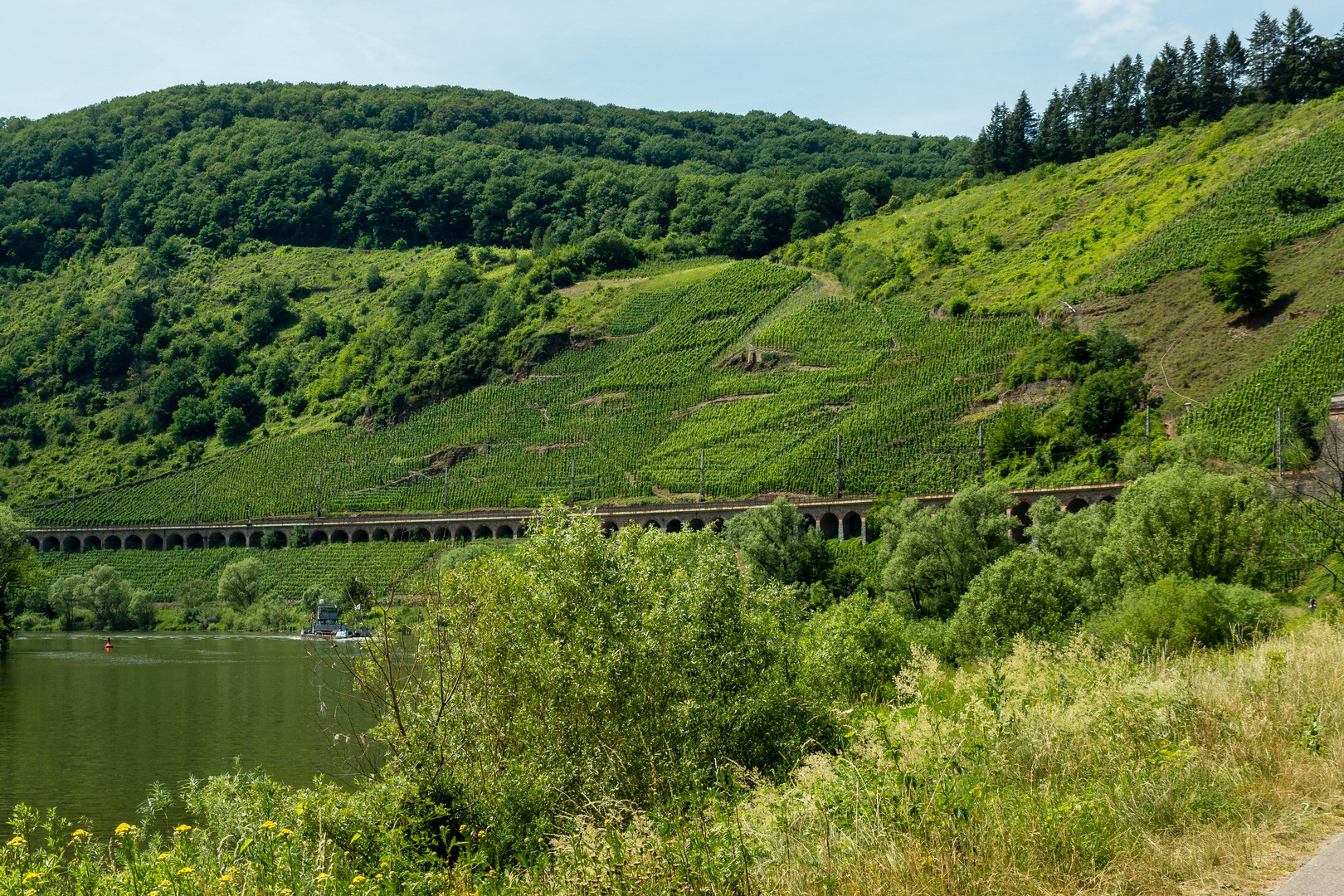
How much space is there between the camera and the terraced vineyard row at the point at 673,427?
83.4m

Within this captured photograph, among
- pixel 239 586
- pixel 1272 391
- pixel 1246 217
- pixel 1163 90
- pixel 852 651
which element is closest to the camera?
pixel 852 651

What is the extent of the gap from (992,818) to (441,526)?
91327 mm

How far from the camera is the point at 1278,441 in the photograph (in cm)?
5159

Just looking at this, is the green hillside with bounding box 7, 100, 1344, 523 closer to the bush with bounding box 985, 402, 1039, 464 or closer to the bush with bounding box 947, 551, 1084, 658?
the bush with bounding box 985, 402, 1039, 464

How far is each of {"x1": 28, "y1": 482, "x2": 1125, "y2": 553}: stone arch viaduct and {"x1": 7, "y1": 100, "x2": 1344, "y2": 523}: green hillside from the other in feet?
10.1

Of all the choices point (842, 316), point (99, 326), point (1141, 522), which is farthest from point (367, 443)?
point (1141, 522)

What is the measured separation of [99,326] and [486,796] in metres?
168

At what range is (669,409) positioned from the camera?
10212 centimetres

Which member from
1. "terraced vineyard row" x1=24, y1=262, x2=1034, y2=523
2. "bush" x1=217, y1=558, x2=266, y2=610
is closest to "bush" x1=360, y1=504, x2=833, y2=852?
"terraced vineyard row" x1=24, y1=262, x2=1034, y2=523

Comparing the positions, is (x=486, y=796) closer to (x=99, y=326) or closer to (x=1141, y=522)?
(x=1141, y=522)

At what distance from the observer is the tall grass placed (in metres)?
6.49

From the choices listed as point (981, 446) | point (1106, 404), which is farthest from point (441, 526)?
point (1106, 404)

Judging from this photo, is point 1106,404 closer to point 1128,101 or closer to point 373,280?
point 1128,101

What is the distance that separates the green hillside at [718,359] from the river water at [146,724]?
45770 mm
